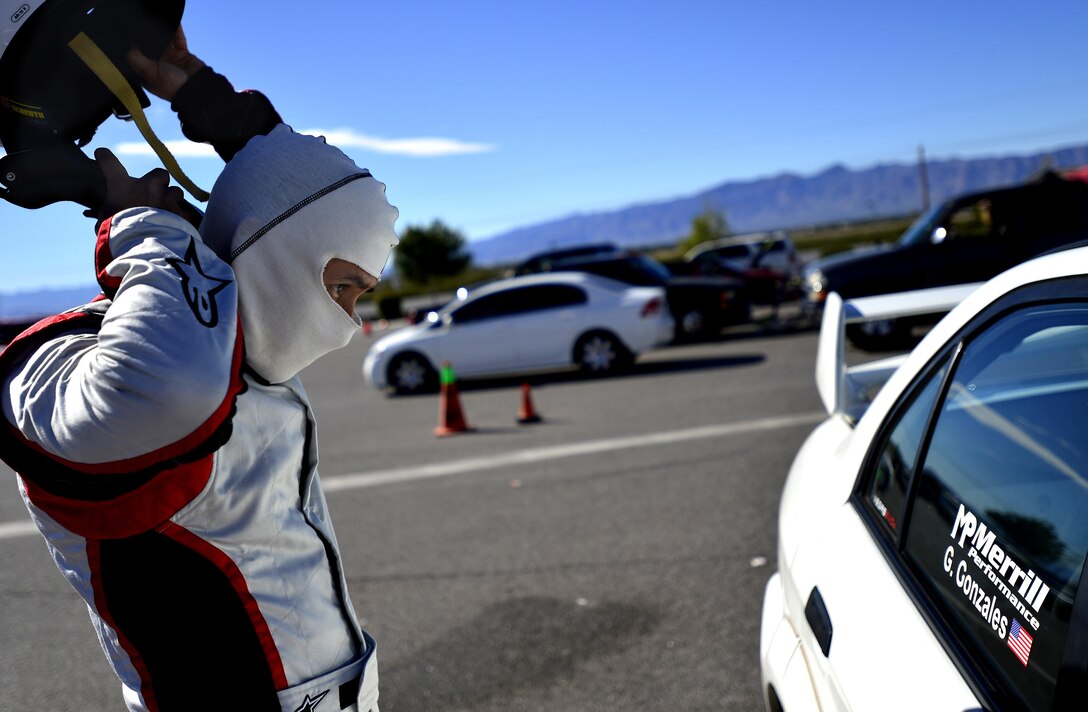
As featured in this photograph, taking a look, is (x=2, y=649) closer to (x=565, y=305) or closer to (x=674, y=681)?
(x=674, y=681)

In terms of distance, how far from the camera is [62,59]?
51.5 inches

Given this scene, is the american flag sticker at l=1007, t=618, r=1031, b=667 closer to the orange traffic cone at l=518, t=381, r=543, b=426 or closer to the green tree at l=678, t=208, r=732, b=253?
the orange traffic cone at l=518, t=381, r=543, b=426

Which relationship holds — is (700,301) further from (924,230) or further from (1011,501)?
(1011,501)

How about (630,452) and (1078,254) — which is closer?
(1078,254)

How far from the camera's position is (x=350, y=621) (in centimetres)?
160

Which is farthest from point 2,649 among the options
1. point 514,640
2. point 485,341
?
point 485,341

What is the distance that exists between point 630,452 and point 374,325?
27206 mm

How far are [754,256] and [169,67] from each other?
2219 cm

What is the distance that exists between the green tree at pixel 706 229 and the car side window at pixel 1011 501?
64.4 m

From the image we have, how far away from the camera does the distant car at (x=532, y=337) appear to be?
43.9 feet

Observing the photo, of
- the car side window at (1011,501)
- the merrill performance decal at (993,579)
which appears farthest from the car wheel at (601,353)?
the merrill performance decal at (993,579)

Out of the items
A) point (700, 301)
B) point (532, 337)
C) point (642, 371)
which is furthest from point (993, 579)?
point (700, 301)

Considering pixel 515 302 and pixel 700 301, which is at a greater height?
pixel 515 302

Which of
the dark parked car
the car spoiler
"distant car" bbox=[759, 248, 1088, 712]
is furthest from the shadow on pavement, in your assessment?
"distant car" bbox=[759, 248, 1088, 712]
